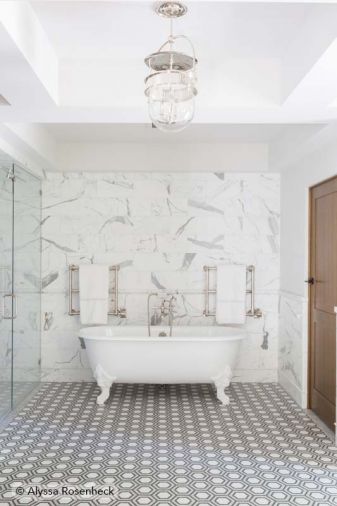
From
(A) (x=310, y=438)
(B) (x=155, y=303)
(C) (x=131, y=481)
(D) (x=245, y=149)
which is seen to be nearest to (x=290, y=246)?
(D) (x=245, y=149)

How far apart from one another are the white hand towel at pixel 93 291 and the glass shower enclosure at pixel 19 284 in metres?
0.54

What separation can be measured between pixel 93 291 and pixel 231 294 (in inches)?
62.4

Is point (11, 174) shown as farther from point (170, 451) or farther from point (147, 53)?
point (170, 451)

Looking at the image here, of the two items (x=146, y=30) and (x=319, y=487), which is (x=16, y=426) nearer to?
(x=319, y=487)

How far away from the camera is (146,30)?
116 inches

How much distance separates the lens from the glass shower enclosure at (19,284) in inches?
181

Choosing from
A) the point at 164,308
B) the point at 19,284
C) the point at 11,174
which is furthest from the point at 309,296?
the point at 11,174

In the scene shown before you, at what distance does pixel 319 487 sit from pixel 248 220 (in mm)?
3371

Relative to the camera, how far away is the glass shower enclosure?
459 cm

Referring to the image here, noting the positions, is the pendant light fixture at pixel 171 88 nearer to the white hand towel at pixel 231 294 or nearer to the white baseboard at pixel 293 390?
the white baseboard at pixel 293 390

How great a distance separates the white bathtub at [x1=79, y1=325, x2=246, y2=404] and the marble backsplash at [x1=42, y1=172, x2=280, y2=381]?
1.00 m

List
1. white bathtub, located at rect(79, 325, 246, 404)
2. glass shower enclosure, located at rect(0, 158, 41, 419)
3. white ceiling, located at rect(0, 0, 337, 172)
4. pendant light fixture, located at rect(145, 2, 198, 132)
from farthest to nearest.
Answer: white bathtub, located at rect(79, 325, 246, 404), glass shower enclosure, located at rect(0, 158, 41, 419), white ceiling, located at rect(0, 0, 337, 172), pendant light fixture, located at rect(145, 2, 198, 132)

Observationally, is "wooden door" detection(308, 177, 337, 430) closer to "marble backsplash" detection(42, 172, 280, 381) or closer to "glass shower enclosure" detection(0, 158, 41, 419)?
"marble backsplash" detection(42, 172, 280, 381)

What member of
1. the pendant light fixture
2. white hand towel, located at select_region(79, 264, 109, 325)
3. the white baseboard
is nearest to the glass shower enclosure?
white hand towel, located at select_region(79, 264, 109, 325)
